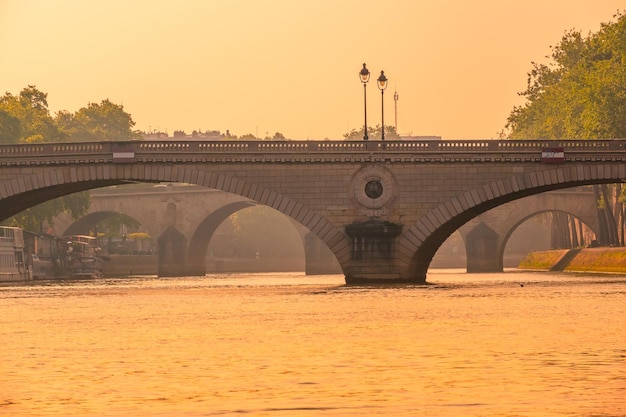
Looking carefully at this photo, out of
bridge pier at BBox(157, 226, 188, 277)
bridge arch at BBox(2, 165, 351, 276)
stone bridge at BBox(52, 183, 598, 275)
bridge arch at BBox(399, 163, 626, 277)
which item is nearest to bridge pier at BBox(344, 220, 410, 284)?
bridge arch at BBox(399, 163, 626, 277)

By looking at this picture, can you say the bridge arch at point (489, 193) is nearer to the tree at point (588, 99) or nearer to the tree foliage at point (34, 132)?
the tree at point (588, 99)

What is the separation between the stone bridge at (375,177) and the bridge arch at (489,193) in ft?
0.15

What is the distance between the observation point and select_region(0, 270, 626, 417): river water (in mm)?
18016

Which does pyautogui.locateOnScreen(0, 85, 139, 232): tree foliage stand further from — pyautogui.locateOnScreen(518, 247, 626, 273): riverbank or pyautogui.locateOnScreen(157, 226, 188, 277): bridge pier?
pyautogui.locateOnScreen(518, 247, 626, 273): riverbank

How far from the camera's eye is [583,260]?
333ft

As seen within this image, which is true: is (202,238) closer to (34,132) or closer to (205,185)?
(34,132)

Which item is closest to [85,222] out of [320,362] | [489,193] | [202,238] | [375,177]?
[202,238]

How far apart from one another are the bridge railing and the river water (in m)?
29.8

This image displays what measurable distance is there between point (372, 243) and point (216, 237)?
109996 mm

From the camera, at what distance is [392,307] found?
1681 inches

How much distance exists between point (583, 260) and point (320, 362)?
79.7m

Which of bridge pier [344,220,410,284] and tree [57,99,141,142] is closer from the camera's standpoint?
bridge pier [344,220,410,284]

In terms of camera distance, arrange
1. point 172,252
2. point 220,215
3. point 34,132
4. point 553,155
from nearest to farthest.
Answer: point 553,155 < point 34,132 < point 172,252 < point 220,215

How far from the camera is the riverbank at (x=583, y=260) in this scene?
3632 inches
